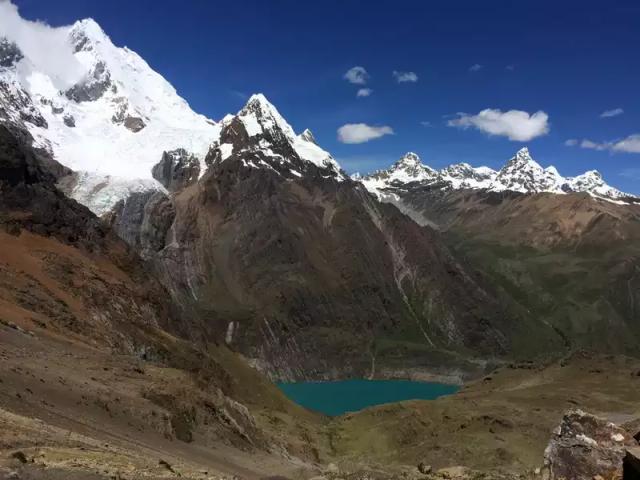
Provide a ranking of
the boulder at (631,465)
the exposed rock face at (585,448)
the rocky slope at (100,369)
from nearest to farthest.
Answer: the boulder at (631,465)
the exposed rock face at (585,448)
the rocky slope at (100,369)

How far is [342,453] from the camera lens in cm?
8525

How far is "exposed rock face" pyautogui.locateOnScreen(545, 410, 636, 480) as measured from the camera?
19734 mm

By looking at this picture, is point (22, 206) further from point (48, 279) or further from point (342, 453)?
point (342, 453)

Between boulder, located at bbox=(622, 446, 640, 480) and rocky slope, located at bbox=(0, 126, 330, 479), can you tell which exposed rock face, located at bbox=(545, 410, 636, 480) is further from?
rocky slope, located at bbox=(0, 126, 330, 479)

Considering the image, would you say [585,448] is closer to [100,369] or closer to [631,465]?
[631,465]

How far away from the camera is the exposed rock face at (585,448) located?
19734mm

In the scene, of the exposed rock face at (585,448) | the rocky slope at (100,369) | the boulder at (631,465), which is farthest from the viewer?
the rocky slope at (100,369)

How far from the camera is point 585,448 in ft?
66.3

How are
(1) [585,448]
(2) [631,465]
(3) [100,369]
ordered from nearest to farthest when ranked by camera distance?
(2) [631,465] → (1) [585,448] → (3) [100,369]

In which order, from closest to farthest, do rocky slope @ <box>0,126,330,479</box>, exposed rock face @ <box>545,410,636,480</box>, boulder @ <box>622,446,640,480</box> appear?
boulder @ <box>622,446,640,480</box>, exposed rock face @ <box>545,410,636,480</box>, rocky slope @ <box>0,126,330,479</box>

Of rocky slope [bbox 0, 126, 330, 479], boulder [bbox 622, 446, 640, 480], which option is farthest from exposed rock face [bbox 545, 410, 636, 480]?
rocky slope [bbox 0, 126, 330, 479]

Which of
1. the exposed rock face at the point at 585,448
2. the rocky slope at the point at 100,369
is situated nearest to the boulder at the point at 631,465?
the exposed rock face at the point at 585,448

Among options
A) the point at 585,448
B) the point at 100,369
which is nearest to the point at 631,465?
the point at 585,448

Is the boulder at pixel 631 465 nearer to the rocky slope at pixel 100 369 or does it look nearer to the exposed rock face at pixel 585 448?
the exposed rock face at pixel 585 448
